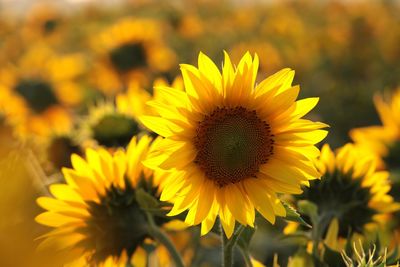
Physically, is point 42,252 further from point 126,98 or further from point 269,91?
point 126,98

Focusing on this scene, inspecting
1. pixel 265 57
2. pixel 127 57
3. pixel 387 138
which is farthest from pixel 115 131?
pixel 265 57

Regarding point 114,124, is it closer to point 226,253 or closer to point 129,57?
point 226,253

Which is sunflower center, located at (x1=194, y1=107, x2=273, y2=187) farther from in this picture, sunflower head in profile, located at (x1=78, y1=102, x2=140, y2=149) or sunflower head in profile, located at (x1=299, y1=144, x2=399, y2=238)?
sunflower head in profile, located at (x1=78, y1=102, x2=140, y2=149)

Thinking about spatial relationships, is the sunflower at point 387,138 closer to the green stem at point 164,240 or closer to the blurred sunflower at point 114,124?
the blurred sunflower at point 114,124

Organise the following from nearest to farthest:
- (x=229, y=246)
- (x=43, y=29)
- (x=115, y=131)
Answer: (x=229, y=246) < (x=115, y=131) < (x=43, y=29)

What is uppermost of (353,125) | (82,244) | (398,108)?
(82,244)

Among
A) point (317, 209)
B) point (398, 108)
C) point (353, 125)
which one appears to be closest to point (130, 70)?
point (353, 125)

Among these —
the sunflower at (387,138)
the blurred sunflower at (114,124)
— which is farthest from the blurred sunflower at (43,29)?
the sunflower at (387,138)
